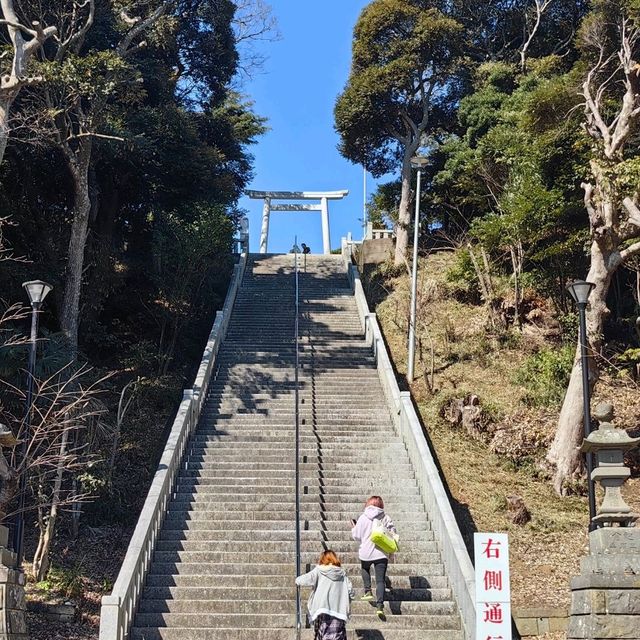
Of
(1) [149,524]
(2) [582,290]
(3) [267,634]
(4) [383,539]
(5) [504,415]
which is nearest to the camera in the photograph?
(3) [267,634]

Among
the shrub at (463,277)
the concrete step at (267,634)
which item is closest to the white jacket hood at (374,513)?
the concrete step at (267,634)

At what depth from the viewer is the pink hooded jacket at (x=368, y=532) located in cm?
855

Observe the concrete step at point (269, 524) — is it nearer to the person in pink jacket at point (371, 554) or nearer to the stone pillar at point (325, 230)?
the person in pink jacket at point (371, 554)

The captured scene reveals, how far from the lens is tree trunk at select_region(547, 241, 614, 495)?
12664mm

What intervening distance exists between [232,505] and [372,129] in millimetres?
16795

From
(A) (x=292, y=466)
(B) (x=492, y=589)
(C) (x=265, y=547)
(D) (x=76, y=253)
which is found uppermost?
(D) (x=76, y=253)

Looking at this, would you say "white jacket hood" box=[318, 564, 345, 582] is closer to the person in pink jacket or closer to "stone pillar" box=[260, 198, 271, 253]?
the person in pink jacket

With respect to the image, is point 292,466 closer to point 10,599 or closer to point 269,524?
point 269,524

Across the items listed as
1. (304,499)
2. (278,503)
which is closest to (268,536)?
(278,503)

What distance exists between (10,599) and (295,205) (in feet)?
103

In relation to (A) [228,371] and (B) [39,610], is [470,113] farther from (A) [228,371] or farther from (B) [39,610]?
(B) [39,610]

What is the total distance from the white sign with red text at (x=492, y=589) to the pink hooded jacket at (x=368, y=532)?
2.38m

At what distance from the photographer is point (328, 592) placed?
7.52 m

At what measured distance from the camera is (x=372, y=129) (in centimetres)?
2477
